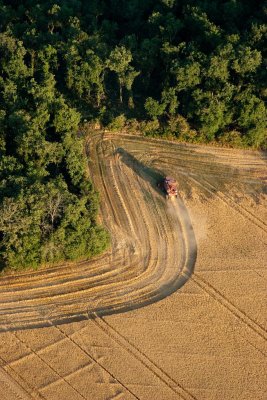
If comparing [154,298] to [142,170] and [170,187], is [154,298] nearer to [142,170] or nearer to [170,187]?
[170,187]

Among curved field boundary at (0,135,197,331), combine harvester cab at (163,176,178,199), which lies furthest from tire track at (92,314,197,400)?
combine harvester cab at (163,176,178,199)

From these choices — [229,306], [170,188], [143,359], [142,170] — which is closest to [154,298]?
[143,359]

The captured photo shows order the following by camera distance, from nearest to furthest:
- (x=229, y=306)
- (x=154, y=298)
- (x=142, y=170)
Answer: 1. (x=229, y=306)
2. (x=154, y=298)
3. (x=142, y=170)

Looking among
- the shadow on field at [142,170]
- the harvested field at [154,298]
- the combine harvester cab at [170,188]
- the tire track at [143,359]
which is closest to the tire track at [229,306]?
the harvested field at [154,298]

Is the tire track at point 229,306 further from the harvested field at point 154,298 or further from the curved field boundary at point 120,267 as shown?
the curved field boundary at point 120,267

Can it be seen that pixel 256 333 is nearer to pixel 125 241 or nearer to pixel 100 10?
pixel 125 241

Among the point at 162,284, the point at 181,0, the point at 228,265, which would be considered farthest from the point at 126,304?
the point at 181,0
